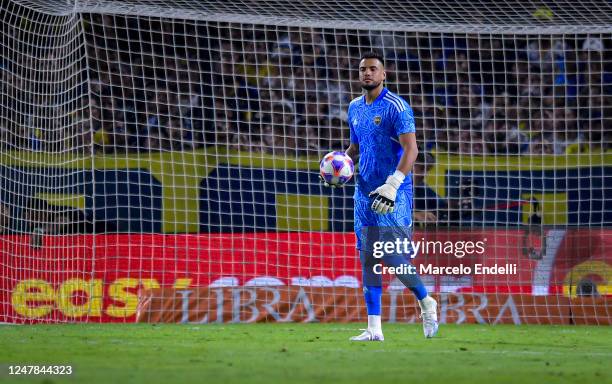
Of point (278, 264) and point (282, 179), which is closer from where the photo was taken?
point (278, 264)

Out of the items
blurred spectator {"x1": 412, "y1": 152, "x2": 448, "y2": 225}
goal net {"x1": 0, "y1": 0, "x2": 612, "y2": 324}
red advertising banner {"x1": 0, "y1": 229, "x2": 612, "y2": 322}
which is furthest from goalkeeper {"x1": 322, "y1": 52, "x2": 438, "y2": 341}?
blurred spectator {"x1": 412, "y1": 152, "x2": 448, "y2": 225}

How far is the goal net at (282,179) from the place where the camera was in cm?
1398

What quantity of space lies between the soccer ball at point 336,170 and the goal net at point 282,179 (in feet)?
14.8

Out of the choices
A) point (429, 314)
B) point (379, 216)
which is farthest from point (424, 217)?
point (379, 216)

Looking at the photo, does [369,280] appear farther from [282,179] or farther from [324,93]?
[324,93]

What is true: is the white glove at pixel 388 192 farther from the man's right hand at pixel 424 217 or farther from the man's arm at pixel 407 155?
the man's right hand at pixel 424 217

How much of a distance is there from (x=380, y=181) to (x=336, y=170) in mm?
415

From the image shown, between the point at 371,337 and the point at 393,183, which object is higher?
the point at 393,183

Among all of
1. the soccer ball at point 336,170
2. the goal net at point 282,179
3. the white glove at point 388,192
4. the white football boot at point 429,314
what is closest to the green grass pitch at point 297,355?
the white football boot at point 429,314

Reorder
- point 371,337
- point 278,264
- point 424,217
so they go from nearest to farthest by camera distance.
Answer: point 371,337 → point 278,264 → point 424,217

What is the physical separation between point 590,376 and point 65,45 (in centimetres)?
889

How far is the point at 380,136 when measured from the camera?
972cm

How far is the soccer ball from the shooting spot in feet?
31.6

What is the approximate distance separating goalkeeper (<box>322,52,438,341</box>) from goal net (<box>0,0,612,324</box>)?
4.31 meters
